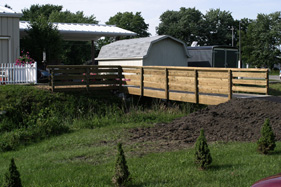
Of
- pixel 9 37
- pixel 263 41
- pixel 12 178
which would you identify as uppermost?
pixel 263 41

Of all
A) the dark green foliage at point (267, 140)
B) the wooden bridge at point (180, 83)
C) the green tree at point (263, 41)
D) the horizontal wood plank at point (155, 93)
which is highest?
the green tree at point (263, 41)

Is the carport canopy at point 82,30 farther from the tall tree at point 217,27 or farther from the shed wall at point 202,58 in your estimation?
the tall tree at point 217,27

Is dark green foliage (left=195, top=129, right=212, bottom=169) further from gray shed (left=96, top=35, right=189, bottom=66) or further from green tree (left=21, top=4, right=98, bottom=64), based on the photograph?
green tree (left=21, top=4, right=98, bottom=64)

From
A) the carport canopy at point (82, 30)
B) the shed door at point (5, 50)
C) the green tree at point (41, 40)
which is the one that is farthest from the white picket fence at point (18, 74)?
the carport canopy at point (82, 30)

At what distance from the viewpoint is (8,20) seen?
2023cm

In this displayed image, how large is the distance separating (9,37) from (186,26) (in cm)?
5900

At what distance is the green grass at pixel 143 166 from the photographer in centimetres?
634

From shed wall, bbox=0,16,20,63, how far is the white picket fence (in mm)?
2298

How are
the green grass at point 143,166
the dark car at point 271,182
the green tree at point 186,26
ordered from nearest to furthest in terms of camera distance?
1. the dark car at point 271,182
2. the green grass at point 143,166
3. the green tree at point 186,26

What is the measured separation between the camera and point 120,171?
19.9 ft

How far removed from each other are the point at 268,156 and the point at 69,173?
383 cm

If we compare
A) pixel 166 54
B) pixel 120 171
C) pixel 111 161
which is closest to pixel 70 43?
pixel 166 54

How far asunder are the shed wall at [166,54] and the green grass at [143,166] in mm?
14113

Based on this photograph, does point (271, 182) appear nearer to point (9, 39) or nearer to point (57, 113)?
point (57, 113)
